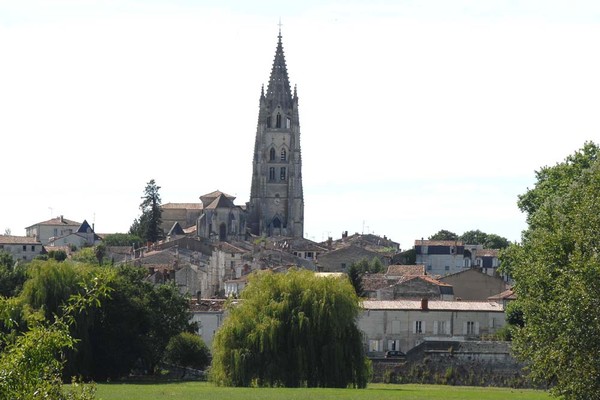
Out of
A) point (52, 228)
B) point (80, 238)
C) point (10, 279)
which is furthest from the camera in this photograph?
point (52, 228)

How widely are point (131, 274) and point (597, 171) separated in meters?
32.7

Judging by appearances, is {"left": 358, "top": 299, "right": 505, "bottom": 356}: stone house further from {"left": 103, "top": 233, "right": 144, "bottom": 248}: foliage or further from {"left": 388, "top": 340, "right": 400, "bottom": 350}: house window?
{"left": 103, "top": 233, "right": 144, "bottom": 248}: foliage

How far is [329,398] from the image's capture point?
4594 cm

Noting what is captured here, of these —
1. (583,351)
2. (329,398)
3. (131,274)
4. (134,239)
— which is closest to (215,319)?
(131,274)

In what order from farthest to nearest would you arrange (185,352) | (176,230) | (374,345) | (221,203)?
(221,203)
(176,230)
(374,345)
(185,352)

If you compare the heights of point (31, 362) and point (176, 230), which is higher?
point (176, 230)

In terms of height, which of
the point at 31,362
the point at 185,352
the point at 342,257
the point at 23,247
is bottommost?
the point at 31,362

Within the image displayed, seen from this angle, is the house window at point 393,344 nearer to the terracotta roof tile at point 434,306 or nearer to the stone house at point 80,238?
the terracotta roof tile at point 434,306

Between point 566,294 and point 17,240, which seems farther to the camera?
point 17,240

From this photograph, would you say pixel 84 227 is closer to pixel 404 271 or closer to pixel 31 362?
pixel 404 271

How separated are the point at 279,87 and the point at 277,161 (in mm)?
9720

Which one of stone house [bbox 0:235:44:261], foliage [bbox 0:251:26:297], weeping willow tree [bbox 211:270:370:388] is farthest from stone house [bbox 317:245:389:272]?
weeping willow tree [bbox 211:270:370:388]

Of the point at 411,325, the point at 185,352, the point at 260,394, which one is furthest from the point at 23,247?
the point at 260,394

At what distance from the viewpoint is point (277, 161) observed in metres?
196
